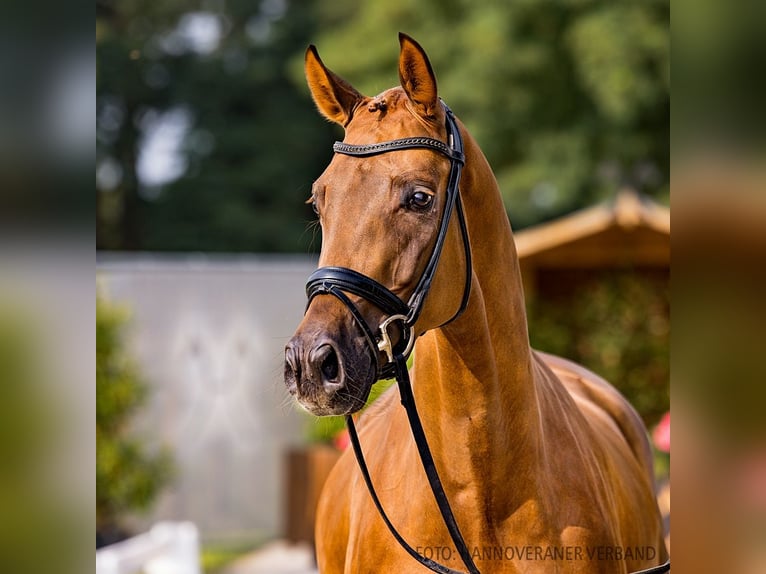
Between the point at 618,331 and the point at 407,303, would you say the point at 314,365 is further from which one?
the point at 618,331

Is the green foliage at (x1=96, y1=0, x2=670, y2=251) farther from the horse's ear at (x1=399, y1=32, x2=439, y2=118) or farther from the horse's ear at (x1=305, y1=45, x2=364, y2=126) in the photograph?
the horse's ear at (x1=399, y1=32, x2=439, y2=118)

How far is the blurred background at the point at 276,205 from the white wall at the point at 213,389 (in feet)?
0.07

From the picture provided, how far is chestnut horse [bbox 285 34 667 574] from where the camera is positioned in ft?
6.24

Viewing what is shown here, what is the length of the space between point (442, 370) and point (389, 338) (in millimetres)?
299

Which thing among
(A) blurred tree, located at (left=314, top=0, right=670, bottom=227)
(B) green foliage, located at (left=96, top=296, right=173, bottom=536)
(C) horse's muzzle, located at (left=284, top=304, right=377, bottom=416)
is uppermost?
(A) blurred tree, located at (left=314, top=0, right=670, bottom=227)

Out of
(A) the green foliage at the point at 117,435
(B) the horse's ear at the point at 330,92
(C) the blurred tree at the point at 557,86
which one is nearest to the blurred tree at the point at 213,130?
(C) the blurred tree at the point at 557,86

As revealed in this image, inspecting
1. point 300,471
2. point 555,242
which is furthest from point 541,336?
point 300,471

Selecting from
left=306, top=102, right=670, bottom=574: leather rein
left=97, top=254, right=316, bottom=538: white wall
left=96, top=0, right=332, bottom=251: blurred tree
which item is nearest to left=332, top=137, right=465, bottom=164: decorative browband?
left=306, top=102, right=670, bottom=574: leather rein

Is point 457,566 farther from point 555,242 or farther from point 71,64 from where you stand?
point 555,242

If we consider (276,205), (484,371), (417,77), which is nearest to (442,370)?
(484,371)

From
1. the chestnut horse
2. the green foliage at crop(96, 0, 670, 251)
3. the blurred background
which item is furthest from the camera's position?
the green foliage at crop(96, 0, 670, 251)

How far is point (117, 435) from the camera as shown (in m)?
8.22

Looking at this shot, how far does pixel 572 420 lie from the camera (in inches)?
100

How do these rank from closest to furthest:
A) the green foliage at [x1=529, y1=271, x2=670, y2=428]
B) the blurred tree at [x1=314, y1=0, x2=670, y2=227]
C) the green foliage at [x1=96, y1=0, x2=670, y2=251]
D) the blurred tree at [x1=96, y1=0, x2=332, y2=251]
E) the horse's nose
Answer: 1. the horse's nose
2. the green foliage at [x1=529, y1=271, x2=670, y2=428]
3. the blurred tree at [x1=314, y1=0, x2=670, y2=227]
4. the green foliage at [x1=96, y1=0, x2=670, y2=251]
5. the blurred tree at [x1=96, y1=0, x2=332, y2=251]
